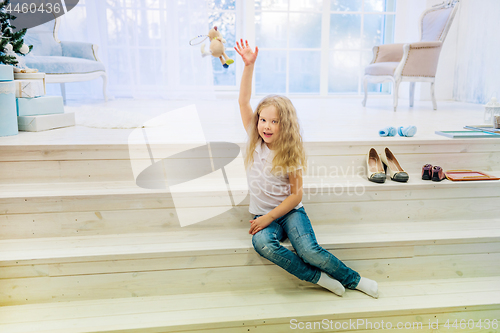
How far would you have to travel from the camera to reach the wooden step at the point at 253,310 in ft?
4.21

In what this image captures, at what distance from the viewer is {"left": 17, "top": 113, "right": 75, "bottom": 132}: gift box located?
216cm

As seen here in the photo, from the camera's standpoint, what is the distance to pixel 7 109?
1942 millimetres

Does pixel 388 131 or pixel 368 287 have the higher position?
pixel 388 131

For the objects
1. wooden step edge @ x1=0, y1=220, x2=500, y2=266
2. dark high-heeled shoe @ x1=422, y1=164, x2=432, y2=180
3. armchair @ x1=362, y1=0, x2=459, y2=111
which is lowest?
wooden step edge @ x1=0, y1=220, x2=500, y2=266

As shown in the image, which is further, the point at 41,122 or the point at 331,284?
the point at 41,122

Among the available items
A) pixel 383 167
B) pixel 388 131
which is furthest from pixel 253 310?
pixel 388 131

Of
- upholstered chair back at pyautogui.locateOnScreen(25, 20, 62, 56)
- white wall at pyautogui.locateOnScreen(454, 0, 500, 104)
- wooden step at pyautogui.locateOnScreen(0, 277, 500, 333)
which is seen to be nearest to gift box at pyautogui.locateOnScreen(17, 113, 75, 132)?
wooden step at pyautogui.locateOnScreen(0, 277, 500, 333)

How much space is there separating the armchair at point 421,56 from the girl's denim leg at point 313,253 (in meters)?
2.37

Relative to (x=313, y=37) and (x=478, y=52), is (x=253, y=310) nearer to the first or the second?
(x=478, y=52)

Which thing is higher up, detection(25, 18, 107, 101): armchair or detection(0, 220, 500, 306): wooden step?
detection(25, 18, 107, 101): armchair

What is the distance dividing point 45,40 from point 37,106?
61.8 inches

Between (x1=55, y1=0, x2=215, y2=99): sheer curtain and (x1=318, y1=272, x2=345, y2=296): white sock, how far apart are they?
337 centimetres

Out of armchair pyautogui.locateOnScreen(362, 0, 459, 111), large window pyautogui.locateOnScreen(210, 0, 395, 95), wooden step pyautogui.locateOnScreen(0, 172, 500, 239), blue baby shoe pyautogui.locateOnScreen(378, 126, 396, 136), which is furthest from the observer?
large window pyautogui.locateOnScreen(210, 0, 395, 95)

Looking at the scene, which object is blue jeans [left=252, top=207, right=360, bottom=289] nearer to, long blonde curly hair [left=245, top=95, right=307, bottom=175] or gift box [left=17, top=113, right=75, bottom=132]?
long blonde curly hair [left=245, top=95, right=307, bottom=175]
